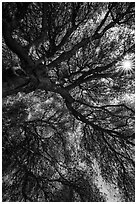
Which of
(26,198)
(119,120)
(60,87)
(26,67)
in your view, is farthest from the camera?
(119,120)

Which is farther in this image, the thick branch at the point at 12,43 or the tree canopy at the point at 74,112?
the tree canopy at the point at 74,112

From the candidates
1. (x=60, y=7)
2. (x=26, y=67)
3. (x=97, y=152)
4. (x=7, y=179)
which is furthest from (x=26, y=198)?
(x=60, y=7)

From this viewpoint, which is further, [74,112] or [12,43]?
[74,112]

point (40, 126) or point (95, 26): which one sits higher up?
point (95, 26)

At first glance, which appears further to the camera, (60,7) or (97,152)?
(97,152)

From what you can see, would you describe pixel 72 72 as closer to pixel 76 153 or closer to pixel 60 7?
pixel 60 7

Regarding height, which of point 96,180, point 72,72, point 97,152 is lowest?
point 96,180

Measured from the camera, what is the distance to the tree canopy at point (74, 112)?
5.58 metres

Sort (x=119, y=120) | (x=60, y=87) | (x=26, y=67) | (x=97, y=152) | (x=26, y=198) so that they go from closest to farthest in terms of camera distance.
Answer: (x=26, y=67) < (x=60, y=87) < (x=26, y=198) < (x=119, y=120) < (x=97, y=152)

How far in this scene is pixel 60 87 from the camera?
6.04 meters

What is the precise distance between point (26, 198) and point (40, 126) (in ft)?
9.07

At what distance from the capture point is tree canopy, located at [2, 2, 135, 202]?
18.3 feet

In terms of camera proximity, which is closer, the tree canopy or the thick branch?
the thick branch

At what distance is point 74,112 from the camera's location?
7184 mm
